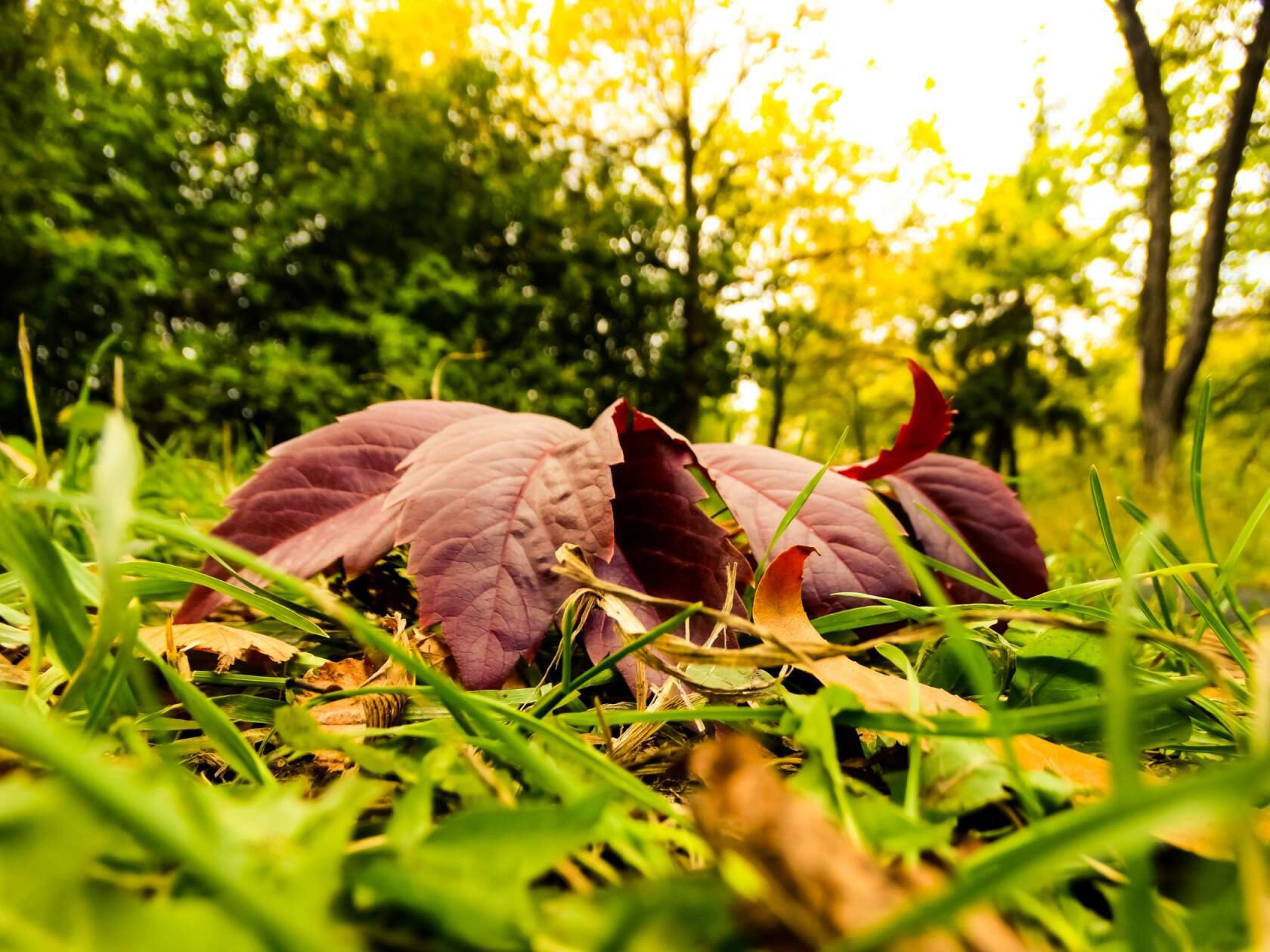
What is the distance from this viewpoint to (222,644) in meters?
0.37

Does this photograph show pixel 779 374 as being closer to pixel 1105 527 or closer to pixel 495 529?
pixel 1105 527

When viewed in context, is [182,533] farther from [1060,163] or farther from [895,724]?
[1060,163]

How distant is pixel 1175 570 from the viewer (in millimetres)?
318

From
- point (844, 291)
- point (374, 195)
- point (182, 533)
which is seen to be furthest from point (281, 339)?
point (844, 291)

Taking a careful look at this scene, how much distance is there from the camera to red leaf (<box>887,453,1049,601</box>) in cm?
49

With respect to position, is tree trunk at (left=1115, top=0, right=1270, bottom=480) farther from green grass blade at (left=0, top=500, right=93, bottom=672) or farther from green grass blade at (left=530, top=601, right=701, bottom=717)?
green grass blade at (left=0, top=500, right=93, bottom=672)

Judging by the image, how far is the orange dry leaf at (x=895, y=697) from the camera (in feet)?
0.70

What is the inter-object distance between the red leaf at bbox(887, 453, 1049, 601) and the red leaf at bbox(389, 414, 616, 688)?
258 mm

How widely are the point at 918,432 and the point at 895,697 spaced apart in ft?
0.87

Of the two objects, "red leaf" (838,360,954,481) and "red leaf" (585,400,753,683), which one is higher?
"red leaf" (838,360,954,481)

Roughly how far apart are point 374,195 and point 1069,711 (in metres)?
4.32

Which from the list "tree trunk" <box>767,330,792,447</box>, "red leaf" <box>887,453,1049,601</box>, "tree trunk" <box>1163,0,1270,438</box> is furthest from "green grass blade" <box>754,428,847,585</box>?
A: "tree trunk" <box>767,330,792,447</box>

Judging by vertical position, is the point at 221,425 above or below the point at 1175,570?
below

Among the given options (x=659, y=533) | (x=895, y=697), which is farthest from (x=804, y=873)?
(x=659, y=533)
